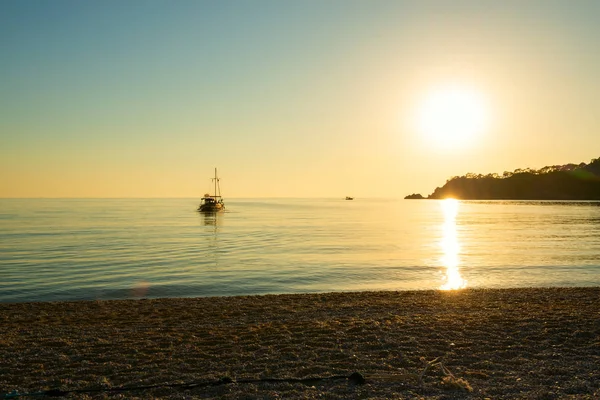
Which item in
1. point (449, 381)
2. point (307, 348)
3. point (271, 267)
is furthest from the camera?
point (271, 267)

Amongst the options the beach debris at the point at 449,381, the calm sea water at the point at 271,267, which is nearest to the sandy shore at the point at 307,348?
the beach debris at the point at 449,381

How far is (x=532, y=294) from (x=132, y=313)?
13186 millimetres

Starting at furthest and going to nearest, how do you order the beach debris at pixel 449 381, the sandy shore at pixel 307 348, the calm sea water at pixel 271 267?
the calm sea water at pixel 271 267, the sandy shore at pixel 307 348, the beach debris at pixel 449 381

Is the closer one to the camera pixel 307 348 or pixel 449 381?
pixel 449 381

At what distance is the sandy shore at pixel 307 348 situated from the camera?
24.1 feet

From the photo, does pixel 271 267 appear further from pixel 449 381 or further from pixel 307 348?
pixel 449 381

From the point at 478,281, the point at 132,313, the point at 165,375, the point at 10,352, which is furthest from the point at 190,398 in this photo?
the point at 478,281

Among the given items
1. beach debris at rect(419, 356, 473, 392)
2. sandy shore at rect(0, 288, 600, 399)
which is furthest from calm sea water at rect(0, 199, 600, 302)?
beach debris at rect(419, 356, 473, 392)

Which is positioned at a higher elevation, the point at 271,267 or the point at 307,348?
the point at 307,348

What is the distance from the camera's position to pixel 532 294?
1661cm

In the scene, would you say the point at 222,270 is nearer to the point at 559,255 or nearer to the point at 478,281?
the point at 478,281

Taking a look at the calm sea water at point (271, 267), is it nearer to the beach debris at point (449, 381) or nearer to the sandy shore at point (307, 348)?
the sandy shore at point (307, 348)

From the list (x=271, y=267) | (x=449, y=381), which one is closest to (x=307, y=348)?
(x=449, y=381)

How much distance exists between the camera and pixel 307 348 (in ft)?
31.7
